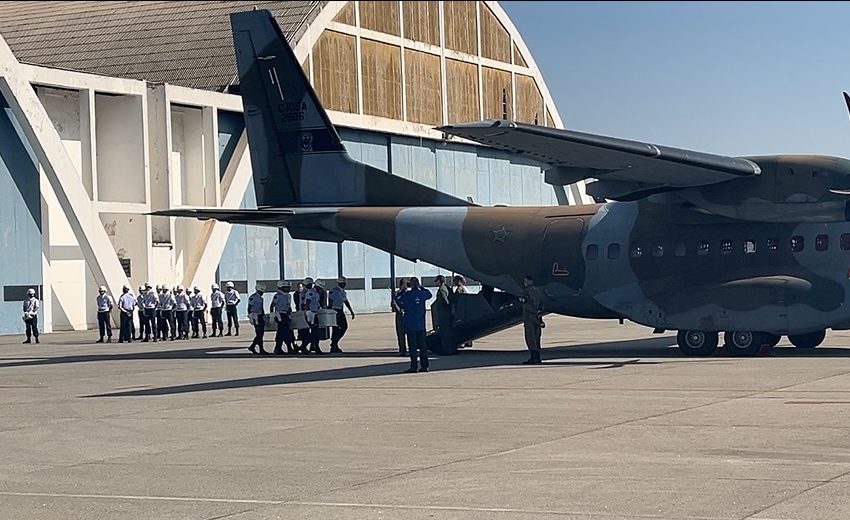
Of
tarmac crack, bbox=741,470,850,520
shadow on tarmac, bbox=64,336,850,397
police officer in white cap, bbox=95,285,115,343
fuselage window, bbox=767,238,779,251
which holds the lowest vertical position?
tarmac crack, bbox=741,470,850,520

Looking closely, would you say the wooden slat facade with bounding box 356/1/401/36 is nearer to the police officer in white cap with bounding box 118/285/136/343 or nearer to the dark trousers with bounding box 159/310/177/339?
the dark trousers with bounding box 159/310/177/339

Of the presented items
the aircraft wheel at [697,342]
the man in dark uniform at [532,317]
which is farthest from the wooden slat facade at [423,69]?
the aircraft wheel at [697,342]

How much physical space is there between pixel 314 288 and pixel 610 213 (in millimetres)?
6722

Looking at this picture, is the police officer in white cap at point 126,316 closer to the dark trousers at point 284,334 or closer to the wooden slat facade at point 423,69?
the dark trousers at point 284,334

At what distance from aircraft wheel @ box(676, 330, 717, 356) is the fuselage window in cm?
180

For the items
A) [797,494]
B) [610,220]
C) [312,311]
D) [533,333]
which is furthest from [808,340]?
[797,494]

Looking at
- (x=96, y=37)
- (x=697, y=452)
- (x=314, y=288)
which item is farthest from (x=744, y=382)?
(x=96, y=37)

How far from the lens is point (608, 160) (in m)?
20.6

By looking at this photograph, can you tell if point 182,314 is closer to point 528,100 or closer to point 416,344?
point 416,344

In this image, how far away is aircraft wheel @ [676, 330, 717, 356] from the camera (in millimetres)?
22031

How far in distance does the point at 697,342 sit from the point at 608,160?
3968mm

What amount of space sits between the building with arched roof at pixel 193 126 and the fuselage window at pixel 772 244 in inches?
658

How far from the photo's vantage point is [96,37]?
5138cm

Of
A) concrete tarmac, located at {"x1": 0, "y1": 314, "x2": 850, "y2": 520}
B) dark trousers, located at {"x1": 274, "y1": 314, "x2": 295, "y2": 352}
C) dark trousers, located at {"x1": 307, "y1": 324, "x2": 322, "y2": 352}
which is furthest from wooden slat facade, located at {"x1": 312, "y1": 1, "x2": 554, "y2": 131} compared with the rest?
concrete tarmac, located at {"x1": 0, "y1": 314, "x2": 850, "y2": 520}
